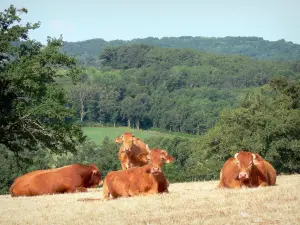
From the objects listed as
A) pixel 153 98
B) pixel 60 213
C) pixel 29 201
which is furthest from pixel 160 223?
pixel 153 98

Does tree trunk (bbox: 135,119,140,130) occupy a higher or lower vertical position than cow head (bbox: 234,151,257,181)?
lower

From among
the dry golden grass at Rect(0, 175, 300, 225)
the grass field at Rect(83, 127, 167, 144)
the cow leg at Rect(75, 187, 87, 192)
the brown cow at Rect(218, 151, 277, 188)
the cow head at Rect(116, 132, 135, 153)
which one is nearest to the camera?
the dry golden grass at Rect(0, 175, 300, 225)

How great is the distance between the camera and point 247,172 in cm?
1611

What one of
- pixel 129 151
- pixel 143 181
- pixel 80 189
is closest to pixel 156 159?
pixel 143 181

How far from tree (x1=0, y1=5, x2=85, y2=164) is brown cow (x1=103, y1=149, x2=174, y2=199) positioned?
13.1 m

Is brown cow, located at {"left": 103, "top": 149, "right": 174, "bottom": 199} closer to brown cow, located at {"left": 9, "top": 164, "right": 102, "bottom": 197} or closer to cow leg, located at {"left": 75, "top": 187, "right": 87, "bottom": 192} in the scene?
cow leg, located at {"left": 75, "top": 187, "right": 87, "bottom": 192}

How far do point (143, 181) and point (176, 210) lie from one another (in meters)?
3.31

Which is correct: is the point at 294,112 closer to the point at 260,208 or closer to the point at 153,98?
the point at 260,208

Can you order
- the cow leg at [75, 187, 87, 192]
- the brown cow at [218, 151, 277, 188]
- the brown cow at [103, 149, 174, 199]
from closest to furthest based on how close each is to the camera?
the brown cow at [103, 149, 174, 199] → the brown cow at [218, 151, 277, 188] → the cow leg at [75, 187, 87, 192]

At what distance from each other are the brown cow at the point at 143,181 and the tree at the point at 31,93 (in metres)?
13.1

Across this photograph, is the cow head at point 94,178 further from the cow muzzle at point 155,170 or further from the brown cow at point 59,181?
the cow muzzle at point 155,170

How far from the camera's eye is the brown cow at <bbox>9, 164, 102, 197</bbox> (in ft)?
63.8

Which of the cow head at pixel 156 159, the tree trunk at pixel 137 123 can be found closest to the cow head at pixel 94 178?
the cow head at pixel 156 159

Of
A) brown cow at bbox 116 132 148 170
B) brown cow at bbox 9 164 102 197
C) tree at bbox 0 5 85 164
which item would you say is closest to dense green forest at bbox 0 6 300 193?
tree at bbox 0 5 85 164
